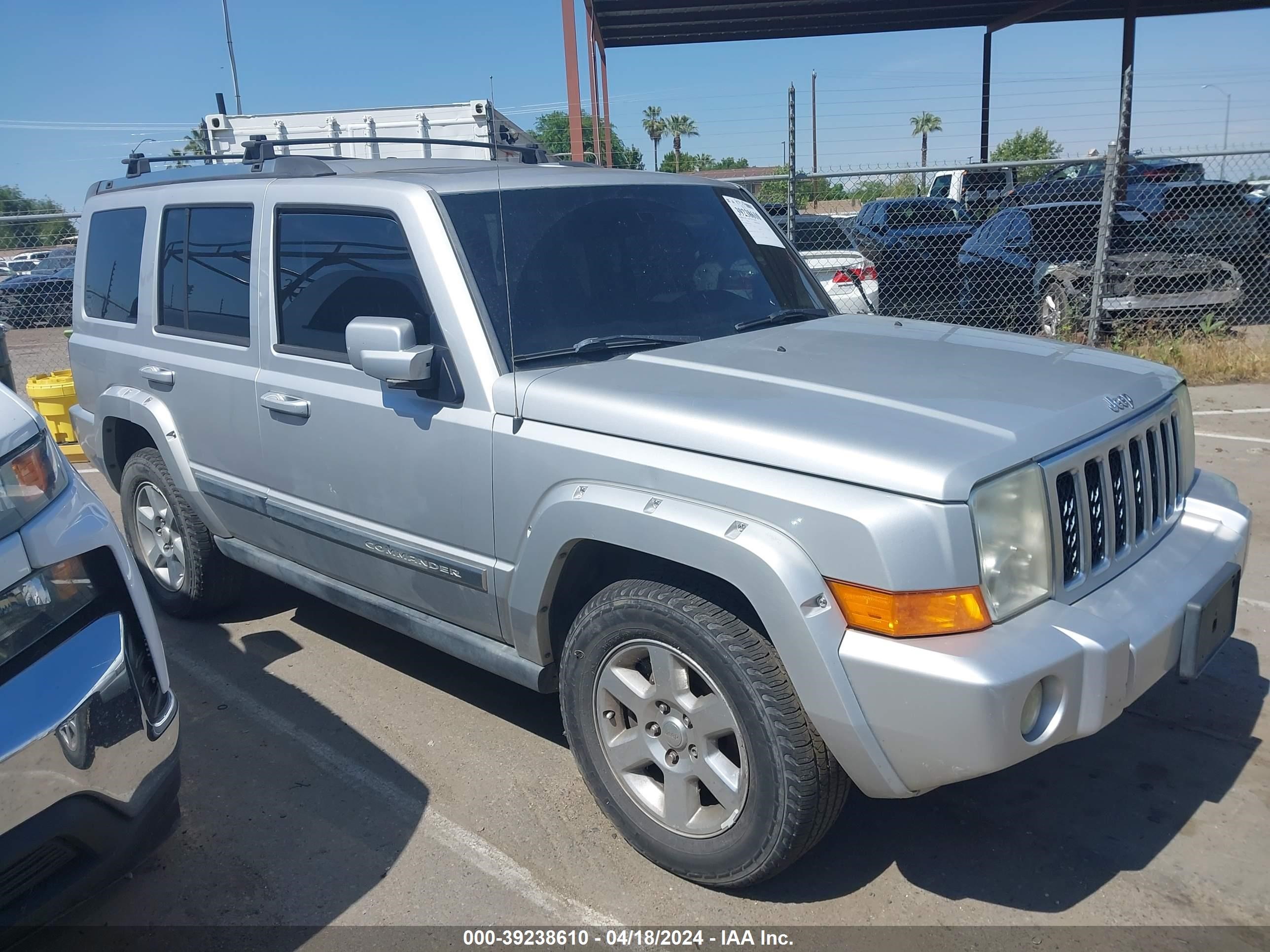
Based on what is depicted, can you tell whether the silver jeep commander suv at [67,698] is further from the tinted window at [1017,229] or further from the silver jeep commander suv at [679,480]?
the tinted window at [1017,229]

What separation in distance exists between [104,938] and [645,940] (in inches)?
59.3

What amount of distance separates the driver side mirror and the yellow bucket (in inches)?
258

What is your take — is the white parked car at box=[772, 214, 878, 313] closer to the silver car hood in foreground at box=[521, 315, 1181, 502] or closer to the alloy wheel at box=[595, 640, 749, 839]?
the silver car hood in foreground at box=[521, 315, 1181, 502]

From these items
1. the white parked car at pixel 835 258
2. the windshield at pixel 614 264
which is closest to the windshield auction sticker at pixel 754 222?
the windshield at pixel 614 264

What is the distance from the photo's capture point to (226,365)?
414 cm

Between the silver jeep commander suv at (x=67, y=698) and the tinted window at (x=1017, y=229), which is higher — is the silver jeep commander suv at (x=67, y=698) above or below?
below

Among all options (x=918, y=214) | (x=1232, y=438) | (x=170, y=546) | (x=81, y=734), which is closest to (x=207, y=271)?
(x=170, y=546)

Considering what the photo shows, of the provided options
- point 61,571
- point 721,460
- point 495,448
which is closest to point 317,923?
point 61,571

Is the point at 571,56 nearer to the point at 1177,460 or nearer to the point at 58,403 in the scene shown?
the point at 58,403

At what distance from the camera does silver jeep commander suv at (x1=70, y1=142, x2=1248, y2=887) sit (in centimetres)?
239

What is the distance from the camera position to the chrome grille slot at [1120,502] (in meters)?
2.85

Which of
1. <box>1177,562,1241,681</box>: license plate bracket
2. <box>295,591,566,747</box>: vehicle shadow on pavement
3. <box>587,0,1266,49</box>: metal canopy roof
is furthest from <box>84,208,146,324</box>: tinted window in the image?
<box>587,0,1266,49</box>: metal canopy roof

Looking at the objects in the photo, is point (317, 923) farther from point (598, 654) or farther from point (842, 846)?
point (842, 846)

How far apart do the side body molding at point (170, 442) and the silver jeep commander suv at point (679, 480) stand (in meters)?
0.02
